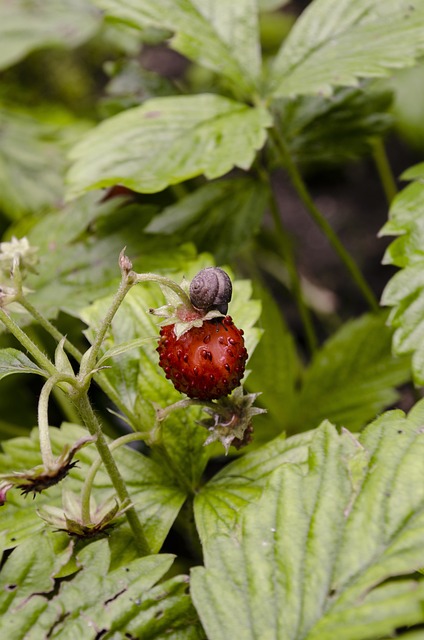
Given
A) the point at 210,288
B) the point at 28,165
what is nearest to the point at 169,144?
the point at 210,288

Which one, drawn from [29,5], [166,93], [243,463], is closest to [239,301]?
[243,463]

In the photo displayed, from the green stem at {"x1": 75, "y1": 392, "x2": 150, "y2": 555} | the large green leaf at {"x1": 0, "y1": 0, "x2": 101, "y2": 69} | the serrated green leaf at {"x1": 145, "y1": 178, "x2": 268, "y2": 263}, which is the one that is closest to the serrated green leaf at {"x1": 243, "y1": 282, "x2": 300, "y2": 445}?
the serrated green leaf at {"x1": 145, "y1": 178, "x2": 268, "y2": 263}

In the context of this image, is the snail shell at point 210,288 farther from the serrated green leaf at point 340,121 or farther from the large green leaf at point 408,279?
the serrated green leaf at point 340,121

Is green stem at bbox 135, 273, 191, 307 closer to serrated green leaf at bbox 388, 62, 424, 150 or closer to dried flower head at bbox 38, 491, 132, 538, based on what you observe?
dried flower head at bbox 38, 491, 132, 538

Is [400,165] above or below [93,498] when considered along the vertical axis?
below

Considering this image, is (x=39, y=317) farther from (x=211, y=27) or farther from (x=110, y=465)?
(x=211, y=27)

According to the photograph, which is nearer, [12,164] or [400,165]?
[12,164]

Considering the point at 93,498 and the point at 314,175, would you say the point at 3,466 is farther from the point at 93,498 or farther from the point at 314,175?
the point at 314,175
